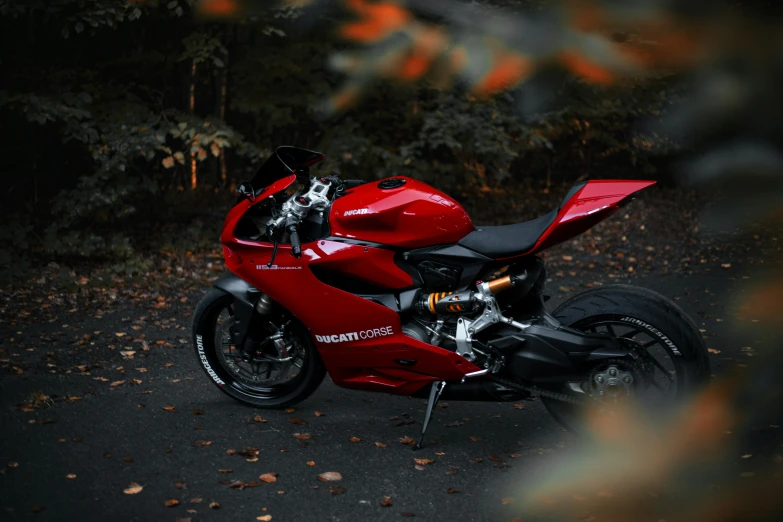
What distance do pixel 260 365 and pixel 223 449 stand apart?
65cm

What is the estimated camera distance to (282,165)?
425cm

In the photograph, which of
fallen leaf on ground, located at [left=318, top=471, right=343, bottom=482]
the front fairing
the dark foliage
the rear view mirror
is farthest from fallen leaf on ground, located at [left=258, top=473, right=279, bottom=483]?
the dark foliage

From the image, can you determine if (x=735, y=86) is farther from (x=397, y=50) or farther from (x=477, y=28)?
(x=397, y=50)

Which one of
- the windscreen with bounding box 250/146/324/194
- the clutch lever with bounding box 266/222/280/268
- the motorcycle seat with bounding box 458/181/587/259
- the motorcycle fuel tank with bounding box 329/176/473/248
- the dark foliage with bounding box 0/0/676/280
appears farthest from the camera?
the dark foliage with bounding box 0/0/676/280

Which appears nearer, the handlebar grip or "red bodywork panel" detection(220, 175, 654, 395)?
"red bodywork panel" detection(220, 175, 654, 395)

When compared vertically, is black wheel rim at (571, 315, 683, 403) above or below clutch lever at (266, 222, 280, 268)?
below

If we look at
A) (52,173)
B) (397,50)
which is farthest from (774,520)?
(52,173)

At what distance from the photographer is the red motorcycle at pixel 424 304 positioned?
3637 mm

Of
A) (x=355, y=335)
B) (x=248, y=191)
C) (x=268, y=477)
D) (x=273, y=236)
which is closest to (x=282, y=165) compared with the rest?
(x=248, y=191)

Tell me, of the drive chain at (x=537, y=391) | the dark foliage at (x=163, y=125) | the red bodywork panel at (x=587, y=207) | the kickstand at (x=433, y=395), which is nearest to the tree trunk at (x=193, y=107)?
the dark foliage at (x=163, y=125)

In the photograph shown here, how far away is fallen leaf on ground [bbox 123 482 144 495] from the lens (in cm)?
354

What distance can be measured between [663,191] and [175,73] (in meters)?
7.28

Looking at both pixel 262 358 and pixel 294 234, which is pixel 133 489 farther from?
pixel 294 234

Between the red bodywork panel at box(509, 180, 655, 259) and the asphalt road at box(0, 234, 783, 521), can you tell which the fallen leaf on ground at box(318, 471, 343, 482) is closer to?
the asphalt road at box(0, 234, 783, 521)
